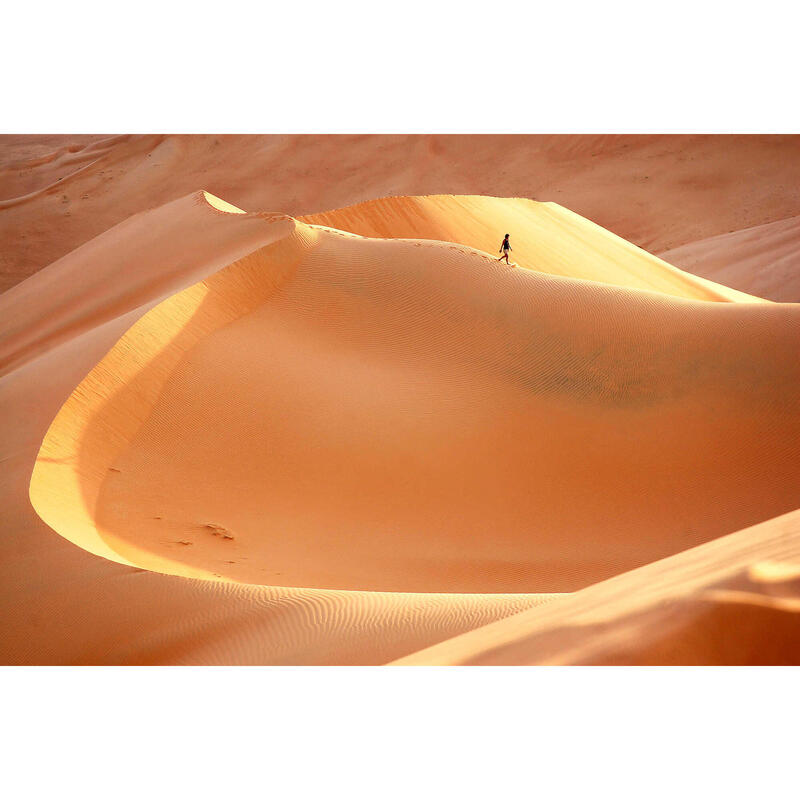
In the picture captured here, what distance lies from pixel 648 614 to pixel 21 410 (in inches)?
238

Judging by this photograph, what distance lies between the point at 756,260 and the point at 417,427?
1227cm

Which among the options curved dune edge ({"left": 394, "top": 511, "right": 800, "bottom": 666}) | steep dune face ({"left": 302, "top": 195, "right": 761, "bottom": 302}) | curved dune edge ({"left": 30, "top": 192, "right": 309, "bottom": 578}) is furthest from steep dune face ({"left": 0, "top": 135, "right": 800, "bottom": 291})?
curved dune edge ({"left": 394, "top": 511, "right": 800, "bottom": 666})

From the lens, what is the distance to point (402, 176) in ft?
88.7

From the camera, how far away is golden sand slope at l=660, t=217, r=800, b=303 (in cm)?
1692

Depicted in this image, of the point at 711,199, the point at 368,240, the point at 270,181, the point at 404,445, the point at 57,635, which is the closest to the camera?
the point at 57,635

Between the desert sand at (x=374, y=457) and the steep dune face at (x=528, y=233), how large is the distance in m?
2.40

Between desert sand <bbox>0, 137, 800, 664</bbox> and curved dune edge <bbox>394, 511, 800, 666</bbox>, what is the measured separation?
40 millimetres

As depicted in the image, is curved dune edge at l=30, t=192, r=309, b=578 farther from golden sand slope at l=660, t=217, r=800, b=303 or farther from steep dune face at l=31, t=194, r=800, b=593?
golden sand slope at l=660, t=217, r=800, b=303

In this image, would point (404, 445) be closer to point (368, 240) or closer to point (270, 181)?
point (368, 240)

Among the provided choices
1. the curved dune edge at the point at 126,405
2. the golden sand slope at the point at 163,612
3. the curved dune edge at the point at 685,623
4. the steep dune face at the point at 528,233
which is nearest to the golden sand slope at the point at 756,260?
the steep dune face at the point at 528,233

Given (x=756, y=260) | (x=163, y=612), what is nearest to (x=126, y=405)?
(x=163, y=612)

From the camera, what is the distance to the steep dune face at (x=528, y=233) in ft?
42.2
